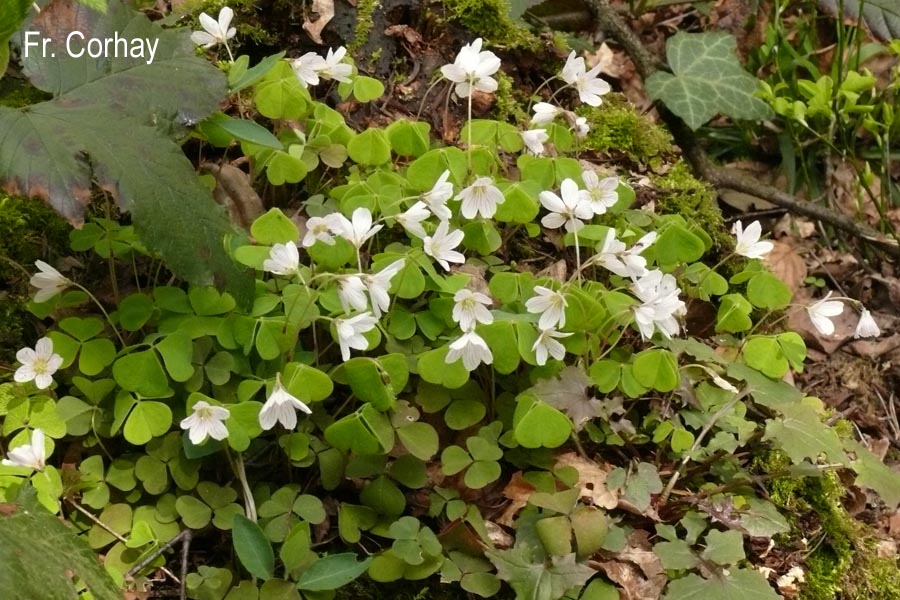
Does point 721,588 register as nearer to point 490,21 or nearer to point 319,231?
point 319,231

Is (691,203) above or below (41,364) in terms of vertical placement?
below

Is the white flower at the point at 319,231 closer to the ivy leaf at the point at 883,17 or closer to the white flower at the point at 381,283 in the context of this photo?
the white flower at the point at 381,283

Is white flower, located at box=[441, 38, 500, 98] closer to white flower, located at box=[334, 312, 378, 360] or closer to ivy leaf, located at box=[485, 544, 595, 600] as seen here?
white flower, located at box=[334, 312, 378, 360]

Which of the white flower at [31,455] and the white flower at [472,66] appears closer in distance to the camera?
the white flower at [31,455]

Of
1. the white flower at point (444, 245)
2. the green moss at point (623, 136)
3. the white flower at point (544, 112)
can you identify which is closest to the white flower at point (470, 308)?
the white flower at point (444, 245)

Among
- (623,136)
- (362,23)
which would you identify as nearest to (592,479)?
(623,136)

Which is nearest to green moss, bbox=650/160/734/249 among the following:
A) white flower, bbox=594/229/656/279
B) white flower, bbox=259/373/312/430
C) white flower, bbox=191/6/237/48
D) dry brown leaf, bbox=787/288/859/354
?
dry brown leaf, bbox=787/288/859/354

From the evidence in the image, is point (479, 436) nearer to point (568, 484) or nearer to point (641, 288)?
point (568, 484)
